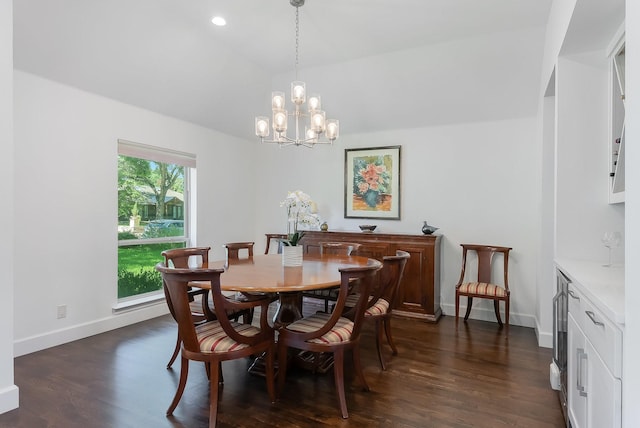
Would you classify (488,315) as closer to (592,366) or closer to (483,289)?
(483,289)

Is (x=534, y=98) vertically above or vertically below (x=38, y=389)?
above

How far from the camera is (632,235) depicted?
1185 millimetres


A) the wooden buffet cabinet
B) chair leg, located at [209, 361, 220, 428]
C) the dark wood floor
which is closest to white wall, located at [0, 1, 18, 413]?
the dark wood floor

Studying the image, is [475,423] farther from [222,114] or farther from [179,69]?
[222,114]

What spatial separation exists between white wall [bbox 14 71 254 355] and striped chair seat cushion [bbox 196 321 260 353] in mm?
1968

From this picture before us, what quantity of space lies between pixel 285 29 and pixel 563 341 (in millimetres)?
3469

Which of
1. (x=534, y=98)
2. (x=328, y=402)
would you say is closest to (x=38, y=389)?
(x=328, y=402)

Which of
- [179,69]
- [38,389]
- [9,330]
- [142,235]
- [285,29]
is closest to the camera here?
[9,330]

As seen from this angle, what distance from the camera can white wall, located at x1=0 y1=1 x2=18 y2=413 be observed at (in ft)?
7.35

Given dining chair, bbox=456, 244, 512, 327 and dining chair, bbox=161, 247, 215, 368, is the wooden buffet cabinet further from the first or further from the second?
dining chair, bbox=161, 247, 215, 368

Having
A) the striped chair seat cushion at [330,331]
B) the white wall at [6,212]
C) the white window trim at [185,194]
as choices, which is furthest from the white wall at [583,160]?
the white window trim at [185,194]

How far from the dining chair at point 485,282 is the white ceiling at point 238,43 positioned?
5.77 feet

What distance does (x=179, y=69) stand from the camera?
12.6 feet

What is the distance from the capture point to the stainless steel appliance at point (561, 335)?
7.07 ft
